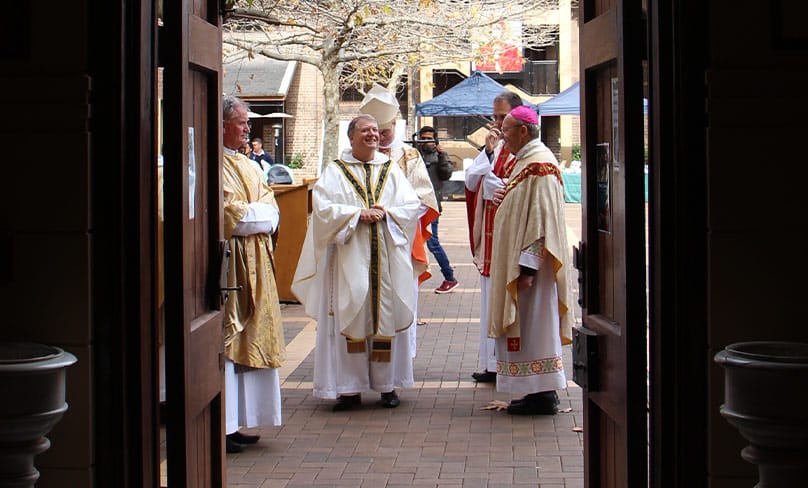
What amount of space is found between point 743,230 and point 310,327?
312 inches

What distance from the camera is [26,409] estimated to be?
306cm

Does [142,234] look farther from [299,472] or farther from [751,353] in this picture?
[299,472]

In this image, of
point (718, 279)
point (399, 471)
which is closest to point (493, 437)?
point (399, 471)

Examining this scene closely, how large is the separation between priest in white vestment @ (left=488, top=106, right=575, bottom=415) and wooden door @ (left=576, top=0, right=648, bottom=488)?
8.93ft

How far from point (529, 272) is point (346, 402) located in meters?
1.61

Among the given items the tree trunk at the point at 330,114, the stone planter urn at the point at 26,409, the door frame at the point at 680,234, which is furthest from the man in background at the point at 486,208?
the tree trunk at the point at 330,114

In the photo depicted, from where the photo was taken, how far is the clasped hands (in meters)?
7.67

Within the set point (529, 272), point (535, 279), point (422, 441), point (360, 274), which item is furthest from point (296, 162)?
point (422, 441)

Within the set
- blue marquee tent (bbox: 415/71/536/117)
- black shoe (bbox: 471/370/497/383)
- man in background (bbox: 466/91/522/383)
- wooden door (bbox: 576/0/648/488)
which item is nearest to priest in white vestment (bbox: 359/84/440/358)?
man in background (bbox: 466/91/522/383)

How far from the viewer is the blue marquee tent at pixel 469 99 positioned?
2741 cm

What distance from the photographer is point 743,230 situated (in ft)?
11.4

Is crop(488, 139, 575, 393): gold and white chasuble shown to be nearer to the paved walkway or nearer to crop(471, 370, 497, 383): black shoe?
the paved walkway

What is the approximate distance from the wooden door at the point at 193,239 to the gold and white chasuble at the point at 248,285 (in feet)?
6.06

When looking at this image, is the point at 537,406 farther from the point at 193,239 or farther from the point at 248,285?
the point at 193,239
